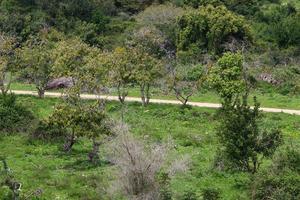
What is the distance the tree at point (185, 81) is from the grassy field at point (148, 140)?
1573 mm

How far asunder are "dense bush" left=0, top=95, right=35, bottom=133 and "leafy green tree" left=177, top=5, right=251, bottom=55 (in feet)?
66.4

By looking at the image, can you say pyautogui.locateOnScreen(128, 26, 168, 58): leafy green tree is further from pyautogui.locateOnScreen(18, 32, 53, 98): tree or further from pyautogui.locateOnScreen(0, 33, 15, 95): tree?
pyautogui.locateOnScreen(0, 33, 15, 95): tree

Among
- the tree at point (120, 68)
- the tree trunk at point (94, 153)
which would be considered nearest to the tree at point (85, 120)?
the tree trunk at point (94, 153)

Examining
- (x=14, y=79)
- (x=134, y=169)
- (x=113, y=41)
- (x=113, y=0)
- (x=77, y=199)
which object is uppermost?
(x=113, y=0)

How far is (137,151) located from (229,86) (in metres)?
17.3

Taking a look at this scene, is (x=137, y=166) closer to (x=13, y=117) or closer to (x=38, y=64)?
(x=13, y=117)

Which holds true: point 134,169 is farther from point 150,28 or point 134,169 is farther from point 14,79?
point 150,28

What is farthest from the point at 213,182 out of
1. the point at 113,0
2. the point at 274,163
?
the point at 113,0

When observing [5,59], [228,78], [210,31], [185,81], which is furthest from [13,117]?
[210,31]

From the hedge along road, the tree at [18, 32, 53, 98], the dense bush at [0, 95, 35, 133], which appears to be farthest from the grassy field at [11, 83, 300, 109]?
the dense bush at [0, 95, 35, 133]

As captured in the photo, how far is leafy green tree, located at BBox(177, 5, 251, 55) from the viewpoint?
5281 cm

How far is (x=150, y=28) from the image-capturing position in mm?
56188

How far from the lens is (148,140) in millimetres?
29312

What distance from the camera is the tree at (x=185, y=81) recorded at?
41.5 metres
